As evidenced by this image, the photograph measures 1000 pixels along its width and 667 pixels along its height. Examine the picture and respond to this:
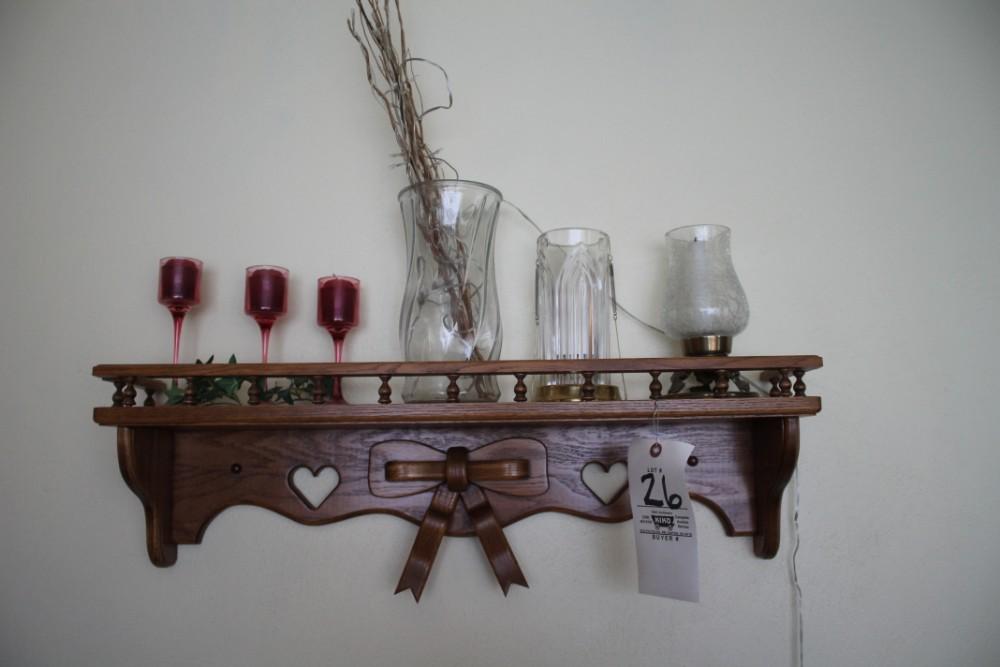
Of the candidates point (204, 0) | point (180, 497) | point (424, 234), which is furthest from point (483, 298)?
point (204, 0)

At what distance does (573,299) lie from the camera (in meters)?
0.99

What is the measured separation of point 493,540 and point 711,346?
44 centimetres

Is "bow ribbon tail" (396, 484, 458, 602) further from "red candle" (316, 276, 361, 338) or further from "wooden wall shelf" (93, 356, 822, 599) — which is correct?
"red candle" (316, 276, 361, 338)

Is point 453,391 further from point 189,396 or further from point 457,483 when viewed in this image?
point 189,396

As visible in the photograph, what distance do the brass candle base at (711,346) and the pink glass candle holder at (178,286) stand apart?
764 millimetres

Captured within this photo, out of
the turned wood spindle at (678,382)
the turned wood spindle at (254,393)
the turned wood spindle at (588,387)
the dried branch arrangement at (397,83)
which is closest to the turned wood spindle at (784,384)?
the turned wood spindle at (678,382)

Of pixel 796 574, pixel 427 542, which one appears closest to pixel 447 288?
pixel 427 542

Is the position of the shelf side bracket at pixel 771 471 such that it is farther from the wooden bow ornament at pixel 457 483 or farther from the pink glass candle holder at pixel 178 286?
the pink glass candle holder at pixel 178 286

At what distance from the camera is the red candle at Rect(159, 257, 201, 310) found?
37.6 inches

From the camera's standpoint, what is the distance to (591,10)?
1163 mm

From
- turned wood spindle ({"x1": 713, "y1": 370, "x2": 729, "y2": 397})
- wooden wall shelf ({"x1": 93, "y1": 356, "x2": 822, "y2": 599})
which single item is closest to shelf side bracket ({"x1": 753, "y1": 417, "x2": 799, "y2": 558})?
wooden wall shelf ({"x1": 93, "y1": 356, "x2": 822, "y2": 599})

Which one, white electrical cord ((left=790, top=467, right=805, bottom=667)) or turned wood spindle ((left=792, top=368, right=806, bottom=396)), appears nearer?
turned wood spindle ((left=792, top=368, right=806, bottom=396))

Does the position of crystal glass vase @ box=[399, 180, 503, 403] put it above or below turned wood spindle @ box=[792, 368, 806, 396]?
above

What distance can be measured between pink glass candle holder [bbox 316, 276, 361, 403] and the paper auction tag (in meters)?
0.46
